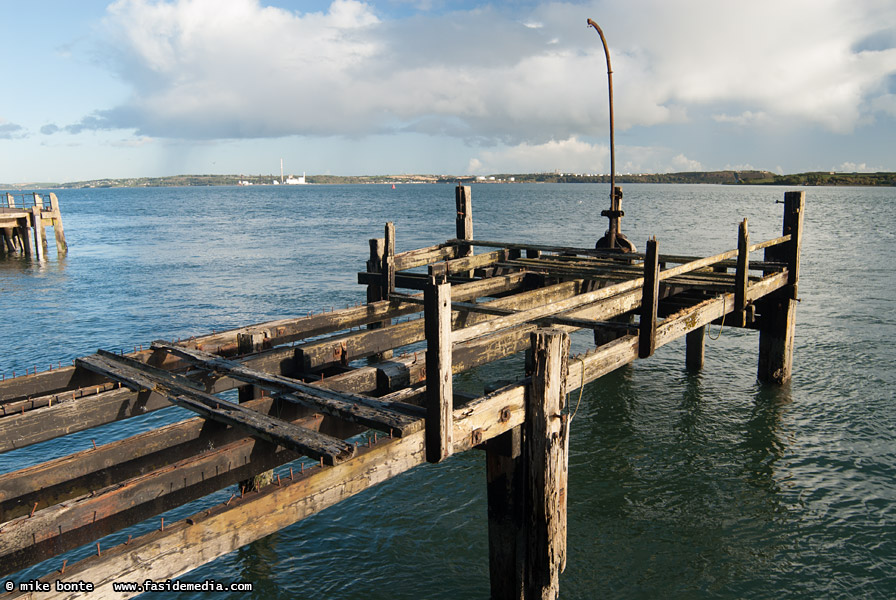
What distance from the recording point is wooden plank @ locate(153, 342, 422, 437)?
17.3ft

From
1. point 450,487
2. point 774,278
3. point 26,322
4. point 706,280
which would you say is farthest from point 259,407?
point 26,322

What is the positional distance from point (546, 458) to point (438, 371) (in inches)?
63.4

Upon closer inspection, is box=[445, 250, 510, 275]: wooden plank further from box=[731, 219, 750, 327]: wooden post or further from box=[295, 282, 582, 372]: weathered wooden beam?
box=[731, 219, 750, 327]: wooden post

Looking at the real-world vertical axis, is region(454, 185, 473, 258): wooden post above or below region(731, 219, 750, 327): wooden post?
above

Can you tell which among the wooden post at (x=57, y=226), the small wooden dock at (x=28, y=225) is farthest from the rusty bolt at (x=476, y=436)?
the wooden post at (x=57, y=226)

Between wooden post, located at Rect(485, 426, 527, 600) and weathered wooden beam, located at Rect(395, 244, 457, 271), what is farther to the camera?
weathered wooden beam, located at Rect(395, 244, 457, 271)

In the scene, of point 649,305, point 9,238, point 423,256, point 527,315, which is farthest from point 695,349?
point 9,238

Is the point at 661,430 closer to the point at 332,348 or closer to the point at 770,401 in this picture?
the point at 770,401

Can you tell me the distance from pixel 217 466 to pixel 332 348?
339 cm

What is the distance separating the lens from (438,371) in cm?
520

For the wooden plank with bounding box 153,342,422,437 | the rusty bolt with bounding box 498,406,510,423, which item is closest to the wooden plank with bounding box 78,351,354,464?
the wooden plank with bounding box 153,342,422,437

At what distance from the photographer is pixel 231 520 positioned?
416 cm

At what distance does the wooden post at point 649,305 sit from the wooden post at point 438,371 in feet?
12.5

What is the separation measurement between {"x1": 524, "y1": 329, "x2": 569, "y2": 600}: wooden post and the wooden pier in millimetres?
14
